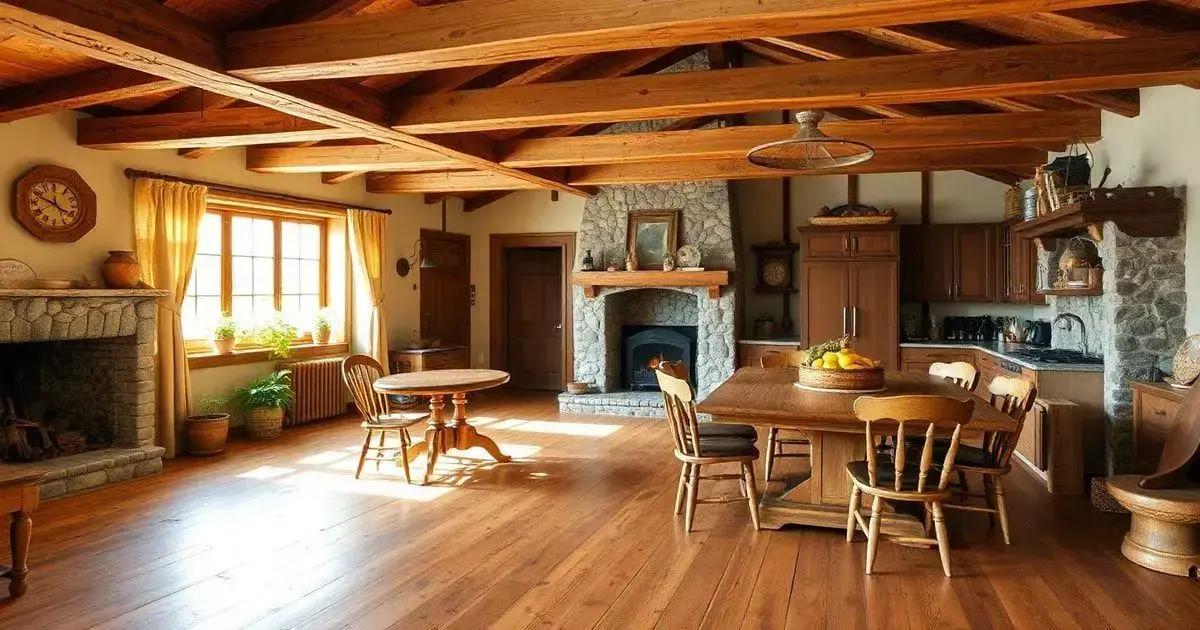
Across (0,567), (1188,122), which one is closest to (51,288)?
(0,567)

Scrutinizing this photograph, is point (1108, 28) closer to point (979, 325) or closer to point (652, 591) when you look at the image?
point (652, 591)

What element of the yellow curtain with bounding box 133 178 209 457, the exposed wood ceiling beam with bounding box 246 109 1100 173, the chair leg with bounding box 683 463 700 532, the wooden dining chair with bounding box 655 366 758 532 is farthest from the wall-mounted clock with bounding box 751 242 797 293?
the yellow curtain with bounding box 133 178 209 457

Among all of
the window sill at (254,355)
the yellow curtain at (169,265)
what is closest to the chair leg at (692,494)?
the yellow curtain at (169,265)

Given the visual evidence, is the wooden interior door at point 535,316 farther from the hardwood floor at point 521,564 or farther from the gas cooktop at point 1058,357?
the gas cooktop at point 1058,357

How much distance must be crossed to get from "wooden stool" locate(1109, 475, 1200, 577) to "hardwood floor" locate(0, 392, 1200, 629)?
87 mm

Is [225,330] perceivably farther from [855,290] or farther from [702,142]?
[855,290]

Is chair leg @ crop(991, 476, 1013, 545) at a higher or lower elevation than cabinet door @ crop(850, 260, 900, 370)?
lower

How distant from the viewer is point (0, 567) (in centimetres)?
320

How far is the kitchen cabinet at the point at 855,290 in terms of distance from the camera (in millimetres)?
7789

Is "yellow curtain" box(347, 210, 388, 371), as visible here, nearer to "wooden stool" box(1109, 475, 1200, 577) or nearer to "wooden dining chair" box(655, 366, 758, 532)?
"wooden dining chair" box(655, 366, 758, 532)

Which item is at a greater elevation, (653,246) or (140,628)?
(653,246)

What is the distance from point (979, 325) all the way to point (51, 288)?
8257mm

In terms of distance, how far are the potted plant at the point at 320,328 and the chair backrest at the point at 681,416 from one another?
4.65m

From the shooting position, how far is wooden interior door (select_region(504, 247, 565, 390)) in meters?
9.95
